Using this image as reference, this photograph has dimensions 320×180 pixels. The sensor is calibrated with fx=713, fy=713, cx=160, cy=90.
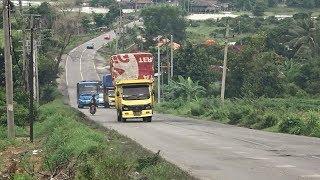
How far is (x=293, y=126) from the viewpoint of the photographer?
34.8 m

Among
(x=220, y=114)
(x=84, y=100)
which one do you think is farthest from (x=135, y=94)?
(x=84, y=100)

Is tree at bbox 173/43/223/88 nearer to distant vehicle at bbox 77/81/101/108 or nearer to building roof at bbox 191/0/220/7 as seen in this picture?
distant vehicle at bbox 77/81/101/108

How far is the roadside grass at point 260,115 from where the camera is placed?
3412 cm

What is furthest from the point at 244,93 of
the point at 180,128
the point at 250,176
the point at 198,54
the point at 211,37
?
the point at 250,176

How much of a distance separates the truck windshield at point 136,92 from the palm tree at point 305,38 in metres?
48.4

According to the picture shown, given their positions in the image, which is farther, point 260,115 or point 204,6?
point 204,6

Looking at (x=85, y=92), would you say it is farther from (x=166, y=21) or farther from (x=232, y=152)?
(x=166, y=21)

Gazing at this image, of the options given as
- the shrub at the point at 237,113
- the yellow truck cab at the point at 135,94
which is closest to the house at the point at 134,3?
the shrub at the point at 237,113

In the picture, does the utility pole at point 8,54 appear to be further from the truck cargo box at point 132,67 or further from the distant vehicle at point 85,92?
the distant vehicle at point 85,92

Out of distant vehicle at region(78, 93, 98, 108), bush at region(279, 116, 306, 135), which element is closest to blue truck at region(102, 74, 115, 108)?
distant vehicle at region(78, 93, 98, 108)

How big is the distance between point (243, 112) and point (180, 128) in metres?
6.79

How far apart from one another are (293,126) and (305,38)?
2159 inches

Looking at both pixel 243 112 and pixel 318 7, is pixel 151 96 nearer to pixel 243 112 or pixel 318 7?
pixel 243 112

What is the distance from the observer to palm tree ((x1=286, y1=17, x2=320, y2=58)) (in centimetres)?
8653
